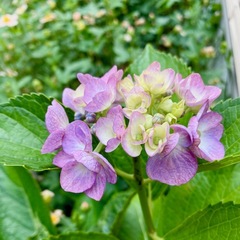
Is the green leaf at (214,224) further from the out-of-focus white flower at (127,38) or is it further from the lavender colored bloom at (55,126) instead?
the out-of-focus white flower at (127,38)

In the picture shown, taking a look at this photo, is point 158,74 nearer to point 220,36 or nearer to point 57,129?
point 57,129

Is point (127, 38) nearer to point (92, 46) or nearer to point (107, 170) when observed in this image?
point (92, 46)

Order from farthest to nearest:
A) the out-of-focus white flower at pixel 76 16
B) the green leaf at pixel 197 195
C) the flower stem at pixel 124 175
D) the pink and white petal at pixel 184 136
→ the out-of-focus white flower at pixel 76 16
the green leaf at pixel 197 195
the flower stem at pixel 124 175
the pink and white petal at pixel 184 136

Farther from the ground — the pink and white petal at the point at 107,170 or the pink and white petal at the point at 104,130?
the pink and white petal at the point at 104,130

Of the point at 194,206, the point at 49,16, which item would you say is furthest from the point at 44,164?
the point at 49,16

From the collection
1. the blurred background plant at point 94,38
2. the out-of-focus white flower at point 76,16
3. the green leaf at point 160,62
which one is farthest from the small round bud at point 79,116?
the out-of-focus white flower at point 76,16

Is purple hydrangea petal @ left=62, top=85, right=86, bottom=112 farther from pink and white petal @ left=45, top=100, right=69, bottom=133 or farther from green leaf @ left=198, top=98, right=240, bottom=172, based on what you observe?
green leaf @ left=198, top=98, right=240, bottom=172
